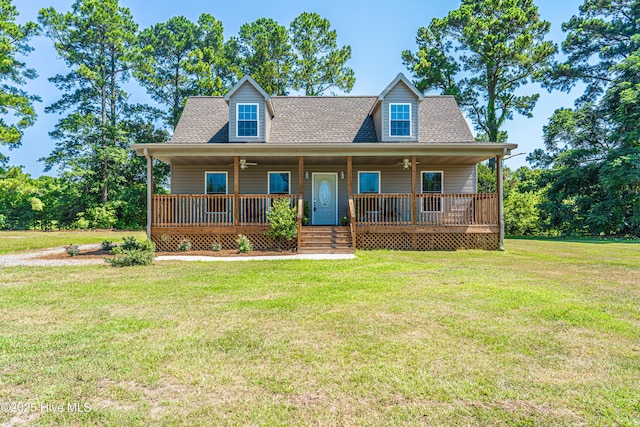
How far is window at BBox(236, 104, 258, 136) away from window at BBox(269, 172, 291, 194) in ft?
6.81

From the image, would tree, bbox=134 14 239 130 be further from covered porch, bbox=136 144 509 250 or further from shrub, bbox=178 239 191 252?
shrub, bbox=178 239 191 252

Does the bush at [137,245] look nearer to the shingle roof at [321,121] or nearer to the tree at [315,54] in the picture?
the shingle roof at [321,121]

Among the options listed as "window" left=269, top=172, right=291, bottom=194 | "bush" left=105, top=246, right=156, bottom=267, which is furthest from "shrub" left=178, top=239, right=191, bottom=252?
"window" left=269, top=172, right=291, bottom=194

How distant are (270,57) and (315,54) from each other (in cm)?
352

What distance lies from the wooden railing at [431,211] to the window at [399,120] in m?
2.79

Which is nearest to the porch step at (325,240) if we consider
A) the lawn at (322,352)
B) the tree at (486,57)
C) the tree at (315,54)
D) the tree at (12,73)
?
the lawn at (322,352)

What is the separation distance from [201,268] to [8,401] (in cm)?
566

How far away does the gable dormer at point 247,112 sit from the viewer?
13602 millimetres

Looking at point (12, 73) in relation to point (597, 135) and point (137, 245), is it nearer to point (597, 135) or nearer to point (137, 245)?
point (137, 245)

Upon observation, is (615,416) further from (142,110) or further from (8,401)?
(142,110)

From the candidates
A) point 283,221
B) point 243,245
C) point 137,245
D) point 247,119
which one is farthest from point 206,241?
point 247,119

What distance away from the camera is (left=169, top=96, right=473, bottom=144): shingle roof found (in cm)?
1429

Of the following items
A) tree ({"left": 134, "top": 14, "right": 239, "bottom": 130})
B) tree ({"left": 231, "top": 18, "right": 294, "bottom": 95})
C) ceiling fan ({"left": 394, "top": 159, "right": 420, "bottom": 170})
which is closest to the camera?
ceiling fan ({"left": 394, "top": 159, "right": 420, "bottom": 170})

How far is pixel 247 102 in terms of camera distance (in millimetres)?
13672
